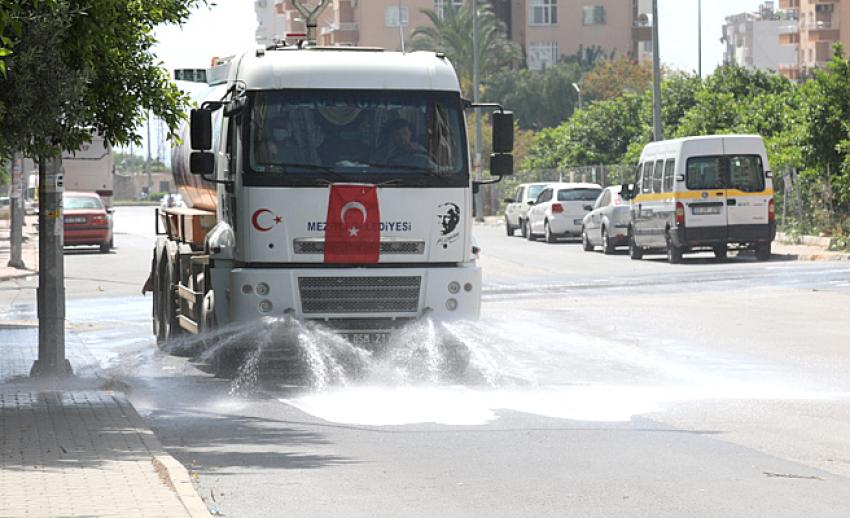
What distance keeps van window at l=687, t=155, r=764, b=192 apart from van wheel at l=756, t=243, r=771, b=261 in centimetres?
140

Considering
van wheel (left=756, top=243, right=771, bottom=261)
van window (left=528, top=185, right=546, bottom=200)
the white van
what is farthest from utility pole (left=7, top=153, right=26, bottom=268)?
van window (left=528, top=185, right=546, bottom=200)

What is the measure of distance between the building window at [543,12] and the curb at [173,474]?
4423 inches

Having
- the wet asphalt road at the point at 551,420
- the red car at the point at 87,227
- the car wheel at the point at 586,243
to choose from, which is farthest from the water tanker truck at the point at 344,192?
the red car at the point at 87,227

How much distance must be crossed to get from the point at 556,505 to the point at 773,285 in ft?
64.1

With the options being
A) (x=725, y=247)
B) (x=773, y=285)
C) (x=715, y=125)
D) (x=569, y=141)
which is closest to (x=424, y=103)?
(x=773, y=285)

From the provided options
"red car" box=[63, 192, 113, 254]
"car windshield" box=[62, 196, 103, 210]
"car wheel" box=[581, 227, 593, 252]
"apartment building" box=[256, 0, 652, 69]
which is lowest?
"car wheel" box=[581, 227, 593, 252]

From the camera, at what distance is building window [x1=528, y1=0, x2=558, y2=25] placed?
12250cm

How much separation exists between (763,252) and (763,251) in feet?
0.07

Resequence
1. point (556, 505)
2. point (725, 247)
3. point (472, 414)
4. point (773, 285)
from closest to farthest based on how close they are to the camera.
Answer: point (556, 505) → point (472, 414) → point (773, 285) → point (725, 247)

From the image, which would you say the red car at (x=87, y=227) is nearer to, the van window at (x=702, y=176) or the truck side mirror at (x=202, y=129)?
the van window at (x=702, y=176)

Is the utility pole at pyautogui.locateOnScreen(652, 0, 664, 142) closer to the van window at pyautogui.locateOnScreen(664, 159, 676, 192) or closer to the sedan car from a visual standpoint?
the sedan car

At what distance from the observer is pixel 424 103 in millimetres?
15758

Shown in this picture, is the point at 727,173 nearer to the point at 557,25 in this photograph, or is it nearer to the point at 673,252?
the point at 673,252

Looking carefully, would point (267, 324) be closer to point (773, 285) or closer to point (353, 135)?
point (353, 135)
